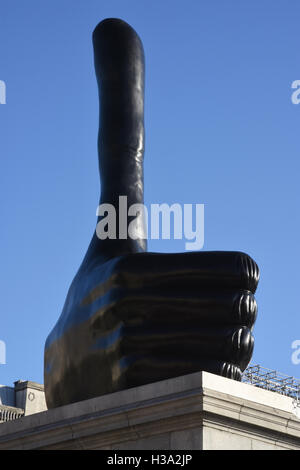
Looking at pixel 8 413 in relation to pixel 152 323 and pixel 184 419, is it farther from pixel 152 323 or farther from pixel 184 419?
pixel 184 419

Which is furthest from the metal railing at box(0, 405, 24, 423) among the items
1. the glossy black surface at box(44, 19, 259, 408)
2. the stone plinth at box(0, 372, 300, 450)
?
the stone plinth at box(0, 372, 300, 450)

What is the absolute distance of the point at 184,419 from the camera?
36.0 feet

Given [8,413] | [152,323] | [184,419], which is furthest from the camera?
[8,413]

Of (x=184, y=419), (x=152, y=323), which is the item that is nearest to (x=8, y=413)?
(x=152, y=323)

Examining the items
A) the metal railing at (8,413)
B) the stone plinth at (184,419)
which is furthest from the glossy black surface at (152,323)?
the metal railing at (8,413)

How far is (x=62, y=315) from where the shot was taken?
15844 millimetres

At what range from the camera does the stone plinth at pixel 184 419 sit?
10883mm

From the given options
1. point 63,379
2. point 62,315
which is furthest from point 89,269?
point 63,379

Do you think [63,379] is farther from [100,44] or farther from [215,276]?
[100,44]

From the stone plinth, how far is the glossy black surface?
183 centimetres

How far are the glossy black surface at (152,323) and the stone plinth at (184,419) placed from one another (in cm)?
183

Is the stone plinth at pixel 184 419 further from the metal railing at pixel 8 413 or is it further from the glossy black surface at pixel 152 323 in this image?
the metal railing at pixel 8 413

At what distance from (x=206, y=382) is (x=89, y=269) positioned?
5.31m

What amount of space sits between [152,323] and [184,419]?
3.14 metres
